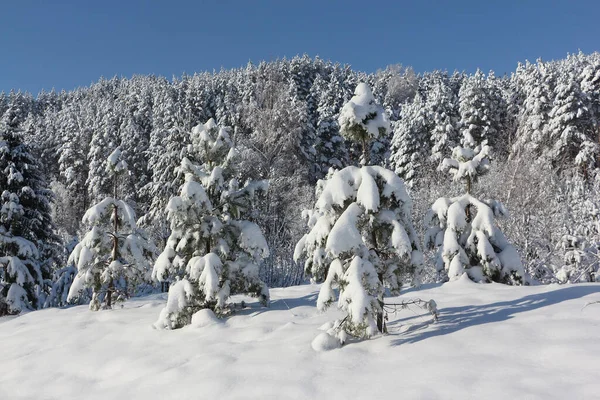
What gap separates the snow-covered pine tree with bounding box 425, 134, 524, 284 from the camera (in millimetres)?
11062

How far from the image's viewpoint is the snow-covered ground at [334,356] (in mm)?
5258

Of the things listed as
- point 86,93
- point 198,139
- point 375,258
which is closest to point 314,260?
point 375,258

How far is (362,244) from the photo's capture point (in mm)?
6977

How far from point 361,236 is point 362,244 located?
149 mm

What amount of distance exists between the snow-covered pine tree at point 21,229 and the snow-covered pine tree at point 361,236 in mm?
13379

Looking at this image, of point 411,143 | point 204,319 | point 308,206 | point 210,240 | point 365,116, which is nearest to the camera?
point 365,116

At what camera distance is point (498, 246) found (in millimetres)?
11617

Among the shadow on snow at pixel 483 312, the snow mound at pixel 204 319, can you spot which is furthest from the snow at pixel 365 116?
the snow mound at pixel 204 319

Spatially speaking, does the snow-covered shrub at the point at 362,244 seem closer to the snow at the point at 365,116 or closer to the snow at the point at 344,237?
the snow at the point at 344,237

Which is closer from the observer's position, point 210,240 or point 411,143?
point 210,240

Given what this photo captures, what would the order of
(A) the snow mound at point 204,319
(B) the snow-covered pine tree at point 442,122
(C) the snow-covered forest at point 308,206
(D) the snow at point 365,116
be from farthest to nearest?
(B) the snow-covered pine tree at point 442,122, (A) the snow mound at point 204,319, (C) the snow-covered forest at point 308,206, (D) the snow at point 365,116

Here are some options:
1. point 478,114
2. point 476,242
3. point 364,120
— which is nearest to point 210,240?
point 364,120

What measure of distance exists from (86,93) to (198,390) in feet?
377

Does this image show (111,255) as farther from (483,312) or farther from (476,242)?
(476,242)
